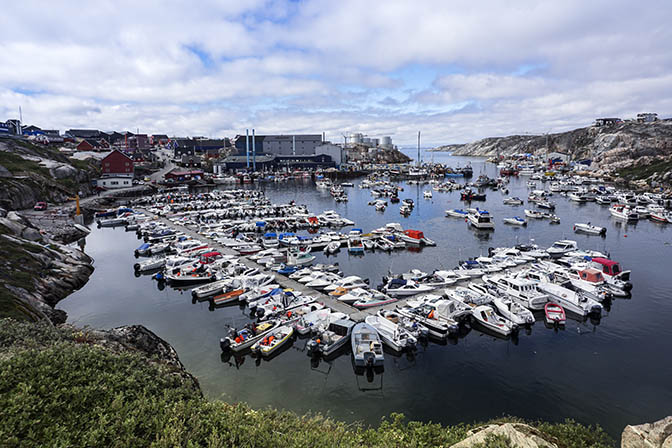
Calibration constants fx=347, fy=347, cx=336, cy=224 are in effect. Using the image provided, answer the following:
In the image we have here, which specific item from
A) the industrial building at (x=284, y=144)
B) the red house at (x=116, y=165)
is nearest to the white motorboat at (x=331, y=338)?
the red house at (x=116, y=165)

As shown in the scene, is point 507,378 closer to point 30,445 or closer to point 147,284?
point 30,445

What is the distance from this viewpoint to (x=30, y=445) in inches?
308

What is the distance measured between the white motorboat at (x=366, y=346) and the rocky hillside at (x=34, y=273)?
63.0 ft

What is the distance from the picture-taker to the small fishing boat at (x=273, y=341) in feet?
72.1

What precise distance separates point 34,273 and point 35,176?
180 ft

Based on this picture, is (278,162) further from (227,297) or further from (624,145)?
(624,145)

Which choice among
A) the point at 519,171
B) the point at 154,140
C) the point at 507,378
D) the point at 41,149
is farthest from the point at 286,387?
the point at 154,140

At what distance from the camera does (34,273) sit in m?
30.0

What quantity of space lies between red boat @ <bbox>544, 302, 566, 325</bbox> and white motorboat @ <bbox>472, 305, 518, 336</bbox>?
11.3 feet

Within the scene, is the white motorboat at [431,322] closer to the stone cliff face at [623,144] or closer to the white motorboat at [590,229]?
the white motorboat at [590,229]

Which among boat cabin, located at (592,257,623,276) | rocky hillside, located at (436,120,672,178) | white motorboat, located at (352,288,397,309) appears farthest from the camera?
rocky hillside, located at (436,120,672,178)

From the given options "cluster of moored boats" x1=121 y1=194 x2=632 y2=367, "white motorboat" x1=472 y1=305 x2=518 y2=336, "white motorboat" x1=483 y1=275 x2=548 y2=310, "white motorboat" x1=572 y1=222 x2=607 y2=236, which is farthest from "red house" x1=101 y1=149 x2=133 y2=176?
"white motorboat" x1=572 y1=222 x2=607 y2=236

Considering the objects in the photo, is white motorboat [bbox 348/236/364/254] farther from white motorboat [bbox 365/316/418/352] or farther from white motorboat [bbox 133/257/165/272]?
white motorboat [bbox 133/257/165/272]

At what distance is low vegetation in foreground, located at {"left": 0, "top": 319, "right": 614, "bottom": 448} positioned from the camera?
8.38 meters
